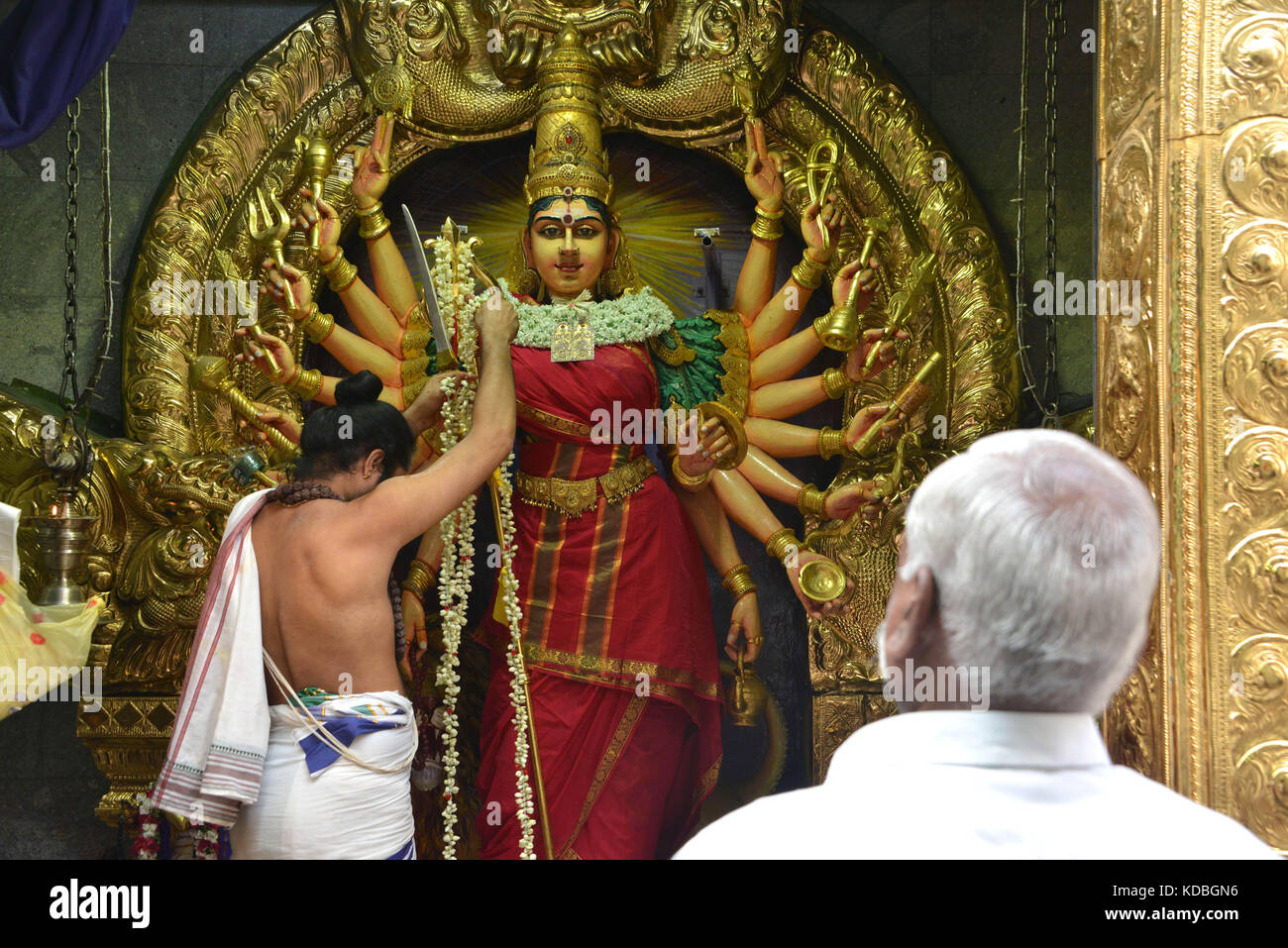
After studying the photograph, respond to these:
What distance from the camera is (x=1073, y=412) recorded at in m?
4.65

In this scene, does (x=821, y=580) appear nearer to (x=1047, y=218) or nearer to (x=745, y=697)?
(x=745, y=697)

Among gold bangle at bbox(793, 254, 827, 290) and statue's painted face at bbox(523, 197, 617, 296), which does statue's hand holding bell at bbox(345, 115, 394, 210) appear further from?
gold bangle at bbox(793, 254, 827, 290)

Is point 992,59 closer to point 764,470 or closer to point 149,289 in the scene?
point 764,470

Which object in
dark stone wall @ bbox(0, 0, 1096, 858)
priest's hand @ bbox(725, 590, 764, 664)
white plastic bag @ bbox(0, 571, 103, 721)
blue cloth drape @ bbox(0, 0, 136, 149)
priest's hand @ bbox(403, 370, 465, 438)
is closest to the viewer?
blue cloth drape @ bbox(0, 0, 136, 149)

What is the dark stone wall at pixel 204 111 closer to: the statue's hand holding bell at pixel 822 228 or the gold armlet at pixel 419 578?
the statue's hand holding bell at pixel 822 228

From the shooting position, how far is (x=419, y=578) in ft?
14.9

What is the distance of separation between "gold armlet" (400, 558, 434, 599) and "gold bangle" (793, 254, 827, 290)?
68.1 inches

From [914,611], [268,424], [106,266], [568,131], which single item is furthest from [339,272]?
[914,611]

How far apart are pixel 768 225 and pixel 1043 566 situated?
351 centimetres

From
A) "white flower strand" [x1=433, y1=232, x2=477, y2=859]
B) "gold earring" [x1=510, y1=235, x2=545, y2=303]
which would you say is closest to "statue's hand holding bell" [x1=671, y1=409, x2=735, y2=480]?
"gold earring" [x1=510, y1=235, x2=545, y2=303]

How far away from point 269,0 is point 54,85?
162 cm

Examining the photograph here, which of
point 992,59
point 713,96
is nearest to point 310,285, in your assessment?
point 713,96

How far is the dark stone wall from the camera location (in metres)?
4.89

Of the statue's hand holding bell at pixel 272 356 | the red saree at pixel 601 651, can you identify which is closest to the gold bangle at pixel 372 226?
the statue's hand holding bell at pixel 272 356
